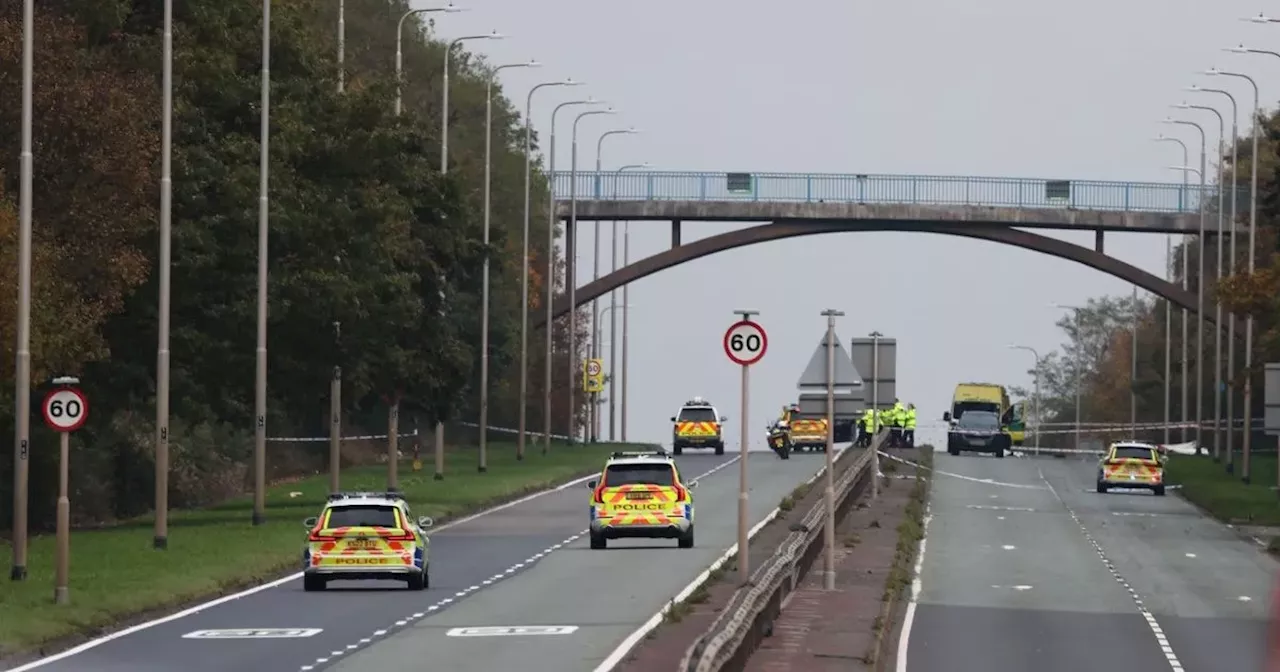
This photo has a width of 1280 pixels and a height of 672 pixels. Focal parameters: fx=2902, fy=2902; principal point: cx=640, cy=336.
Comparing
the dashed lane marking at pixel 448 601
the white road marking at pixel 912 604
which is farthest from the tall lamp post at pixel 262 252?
the white road marking at pixel 912 604

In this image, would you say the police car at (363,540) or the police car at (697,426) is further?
the police car at (697,426)

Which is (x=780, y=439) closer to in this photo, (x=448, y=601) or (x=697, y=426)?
(x=697, y=426)

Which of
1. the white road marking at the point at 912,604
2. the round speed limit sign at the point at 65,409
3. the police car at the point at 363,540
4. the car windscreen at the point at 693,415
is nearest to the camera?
the white road marking at the point at 912,604

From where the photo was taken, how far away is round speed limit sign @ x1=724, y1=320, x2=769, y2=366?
3375cm

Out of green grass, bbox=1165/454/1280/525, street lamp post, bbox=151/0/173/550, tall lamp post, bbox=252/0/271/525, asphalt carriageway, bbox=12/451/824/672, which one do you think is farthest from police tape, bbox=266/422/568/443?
asphalt carriageway, bbox=12/451/824/672

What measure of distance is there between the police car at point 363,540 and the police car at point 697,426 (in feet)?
214

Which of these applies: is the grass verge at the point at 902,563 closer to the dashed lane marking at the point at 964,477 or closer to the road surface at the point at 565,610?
the road surface at the point at 565,610

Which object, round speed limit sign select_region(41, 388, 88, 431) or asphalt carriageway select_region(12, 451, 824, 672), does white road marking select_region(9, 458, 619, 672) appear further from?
round speed limit sign select_region(41, 388, 88, 431)

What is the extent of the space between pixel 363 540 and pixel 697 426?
215 ft

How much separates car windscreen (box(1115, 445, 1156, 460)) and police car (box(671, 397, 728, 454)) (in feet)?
81.2

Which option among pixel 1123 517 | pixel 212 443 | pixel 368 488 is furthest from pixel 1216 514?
pixel 212 443

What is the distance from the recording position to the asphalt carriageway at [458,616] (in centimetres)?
2838

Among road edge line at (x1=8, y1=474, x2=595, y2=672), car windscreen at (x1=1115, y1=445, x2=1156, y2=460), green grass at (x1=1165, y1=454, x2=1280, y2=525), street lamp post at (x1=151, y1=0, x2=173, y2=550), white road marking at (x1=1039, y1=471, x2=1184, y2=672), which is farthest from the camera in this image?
car windscreen at (x1=1115, y1=445, x2=1156, y2=460)

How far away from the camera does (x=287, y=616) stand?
3503cm
